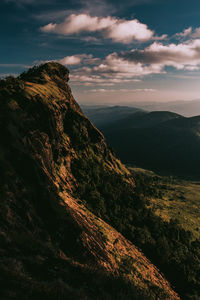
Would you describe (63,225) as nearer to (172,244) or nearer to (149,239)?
(149,239)

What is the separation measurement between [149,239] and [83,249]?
74583 mm

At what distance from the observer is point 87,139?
124 m

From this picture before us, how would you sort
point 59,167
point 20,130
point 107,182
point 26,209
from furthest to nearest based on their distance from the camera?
point 107,182 → point 59,167 → point 20,130 → point 26,209

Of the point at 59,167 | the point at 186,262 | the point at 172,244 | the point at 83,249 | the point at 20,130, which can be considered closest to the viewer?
the point at 83,249

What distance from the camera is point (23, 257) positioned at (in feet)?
55.6

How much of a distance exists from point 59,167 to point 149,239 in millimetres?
66100

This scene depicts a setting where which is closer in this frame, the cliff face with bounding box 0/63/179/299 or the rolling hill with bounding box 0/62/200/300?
the cliff face with bounding box 0/63/179/299

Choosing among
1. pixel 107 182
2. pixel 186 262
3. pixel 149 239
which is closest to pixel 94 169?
pixel 107 182

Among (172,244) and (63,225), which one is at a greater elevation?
(63,225)

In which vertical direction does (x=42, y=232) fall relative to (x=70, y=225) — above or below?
above

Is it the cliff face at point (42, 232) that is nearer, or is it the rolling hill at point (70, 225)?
the cliff face at point (42, 232)

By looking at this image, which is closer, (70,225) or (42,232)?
(42,232)

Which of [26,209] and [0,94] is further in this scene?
[0,94]

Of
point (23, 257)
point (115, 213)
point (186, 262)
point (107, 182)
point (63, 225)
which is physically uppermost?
point (23, 257)
